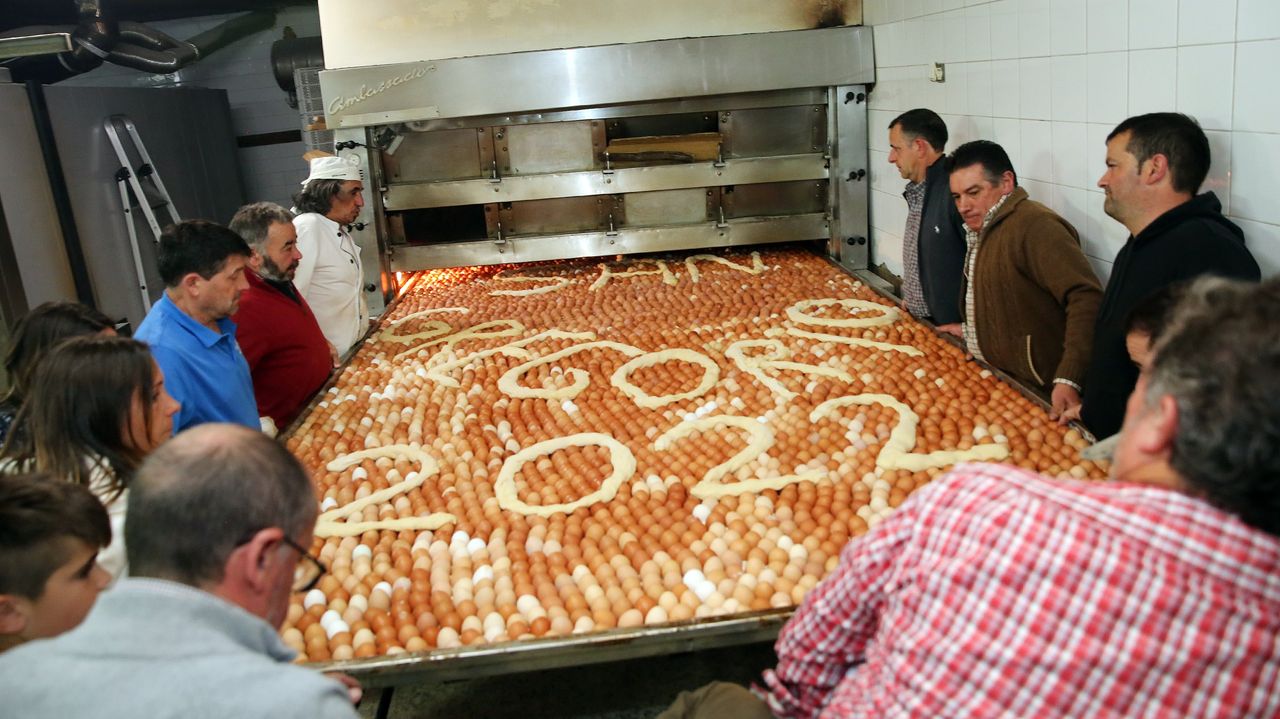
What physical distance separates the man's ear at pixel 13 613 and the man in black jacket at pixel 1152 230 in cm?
283

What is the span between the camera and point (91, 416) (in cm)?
211

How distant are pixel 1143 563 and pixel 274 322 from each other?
3.75 meters

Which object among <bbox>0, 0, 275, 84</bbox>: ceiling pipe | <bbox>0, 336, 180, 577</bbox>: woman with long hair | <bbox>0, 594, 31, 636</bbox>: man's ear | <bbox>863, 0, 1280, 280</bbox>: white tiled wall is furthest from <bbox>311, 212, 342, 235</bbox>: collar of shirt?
<bbox>0, 0, 275, 84</bbox>: ceiling pipe

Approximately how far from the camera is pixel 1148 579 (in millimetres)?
1161

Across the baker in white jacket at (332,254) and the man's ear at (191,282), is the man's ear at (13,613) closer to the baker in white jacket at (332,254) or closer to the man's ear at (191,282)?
the man's ear at (191,282)

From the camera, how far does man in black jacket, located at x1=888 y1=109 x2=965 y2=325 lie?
446 cm

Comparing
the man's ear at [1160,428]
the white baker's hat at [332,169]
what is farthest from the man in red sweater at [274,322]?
the man's ear at [1160,428]

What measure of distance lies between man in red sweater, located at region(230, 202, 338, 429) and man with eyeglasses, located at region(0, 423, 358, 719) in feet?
9.24

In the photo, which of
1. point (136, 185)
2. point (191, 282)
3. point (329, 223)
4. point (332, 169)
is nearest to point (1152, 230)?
point (191, 282)

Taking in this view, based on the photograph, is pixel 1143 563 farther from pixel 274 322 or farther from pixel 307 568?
pixel 274 322

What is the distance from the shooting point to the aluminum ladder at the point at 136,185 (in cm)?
798

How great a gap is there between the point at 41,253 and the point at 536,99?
14.4 ft

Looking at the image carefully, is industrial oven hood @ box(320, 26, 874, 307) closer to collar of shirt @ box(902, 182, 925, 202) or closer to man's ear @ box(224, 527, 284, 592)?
collar of shirt @ box(902, 182, 925, 202)

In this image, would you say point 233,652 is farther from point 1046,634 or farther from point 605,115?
point 605,115
